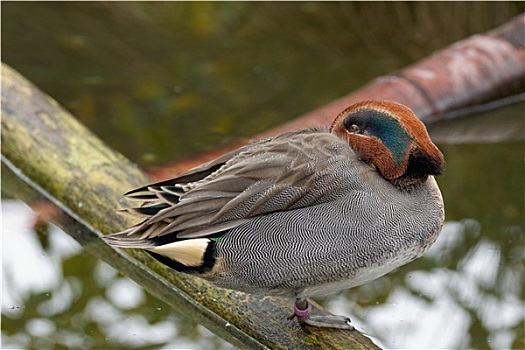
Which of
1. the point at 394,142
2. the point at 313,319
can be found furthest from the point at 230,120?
the point at 394,142

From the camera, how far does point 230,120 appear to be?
5.62 meters

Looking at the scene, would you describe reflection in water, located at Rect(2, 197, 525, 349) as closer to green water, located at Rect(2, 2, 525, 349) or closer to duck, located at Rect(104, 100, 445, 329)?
green water, located at Rect(2, 2, 525, 349)

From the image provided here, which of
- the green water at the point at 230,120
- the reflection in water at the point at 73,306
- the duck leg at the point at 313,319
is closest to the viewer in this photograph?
the duck leg at the point at 313,319

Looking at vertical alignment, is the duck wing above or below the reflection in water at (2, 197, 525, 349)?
above

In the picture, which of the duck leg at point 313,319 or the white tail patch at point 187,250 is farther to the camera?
the duck leg at point 313,319

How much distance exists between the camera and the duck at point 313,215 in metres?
3.13

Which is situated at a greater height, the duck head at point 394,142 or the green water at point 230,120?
the duck head at point 394,142

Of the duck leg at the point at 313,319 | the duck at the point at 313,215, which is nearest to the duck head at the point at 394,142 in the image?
the duck at the point at 313,215

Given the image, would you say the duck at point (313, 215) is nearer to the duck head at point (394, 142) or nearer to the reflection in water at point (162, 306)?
the duck head at point (394, 142)

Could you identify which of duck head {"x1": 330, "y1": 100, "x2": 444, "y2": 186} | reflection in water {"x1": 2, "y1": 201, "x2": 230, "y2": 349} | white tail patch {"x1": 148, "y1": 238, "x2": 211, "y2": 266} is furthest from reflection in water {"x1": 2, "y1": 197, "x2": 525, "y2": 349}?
duck head {"x1": 330, "y1": 100, "x2": 444, "y2": 186}

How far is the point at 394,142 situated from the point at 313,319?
74 centimetres

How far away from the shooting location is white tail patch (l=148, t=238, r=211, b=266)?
3.16m

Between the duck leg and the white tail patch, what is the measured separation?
43 centimetres

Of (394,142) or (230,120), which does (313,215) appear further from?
(230,120)
